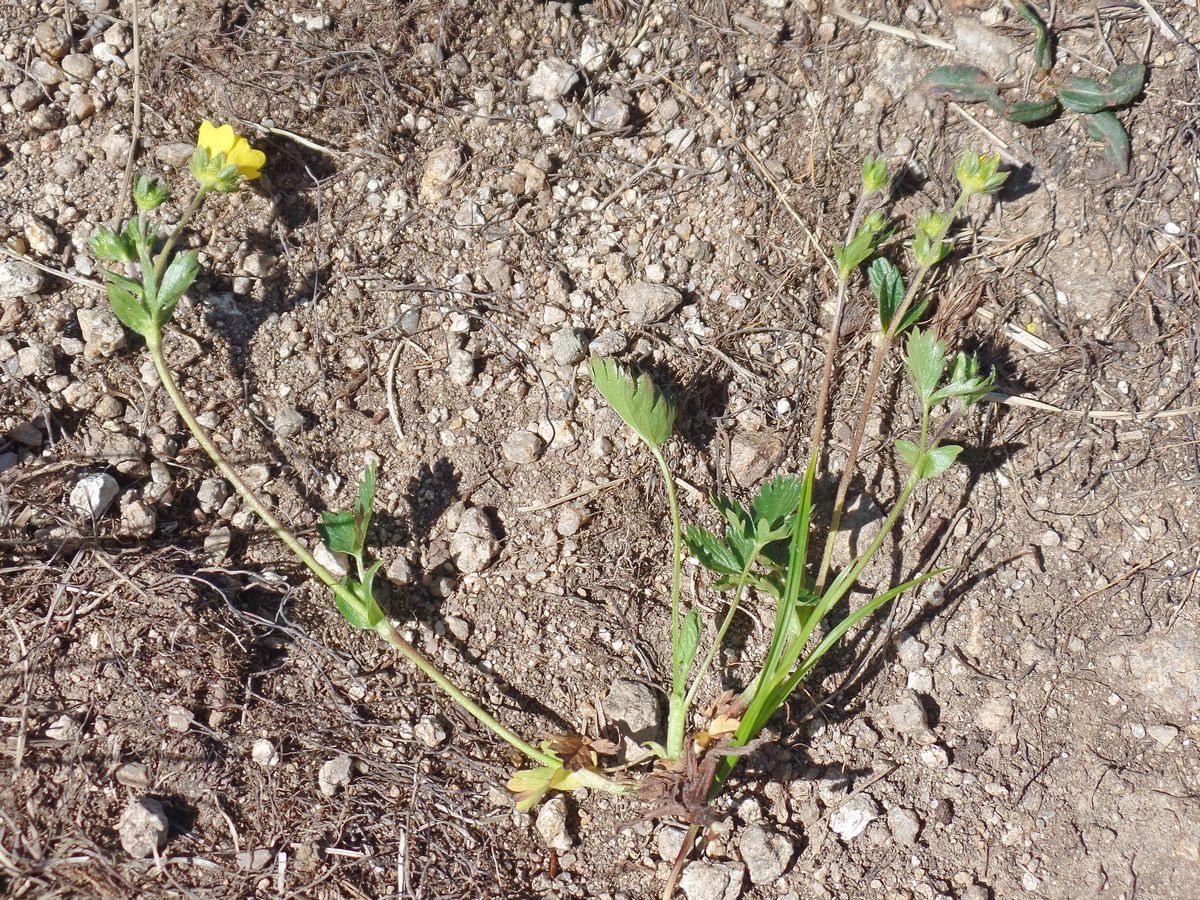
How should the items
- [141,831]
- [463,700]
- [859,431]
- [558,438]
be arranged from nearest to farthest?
1. [141,831]
2. [463,700]
3. [859,431]
4. [558,438]

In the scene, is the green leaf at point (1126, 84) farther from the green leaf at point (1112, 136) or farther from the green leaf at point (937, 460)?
the green leaf at point (937, 460)

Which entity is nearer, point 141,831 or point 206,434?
point 141,831

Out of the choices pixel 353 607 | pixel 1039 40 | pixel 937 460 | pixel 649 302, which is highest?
pixel 1039 40

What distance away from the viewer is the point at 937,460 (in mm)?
2104

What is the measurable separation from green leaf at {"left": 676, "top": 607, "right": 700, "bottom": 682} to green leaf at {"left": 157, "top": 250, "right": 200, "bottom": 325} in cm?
140

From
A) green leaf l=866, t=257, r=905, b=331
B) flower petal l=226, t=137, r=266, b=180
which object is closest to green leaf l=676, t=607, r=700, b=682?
green leaf l=866, t=257, r=905, b=331

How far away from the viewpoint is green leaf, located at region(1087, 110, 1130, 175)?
237 cm

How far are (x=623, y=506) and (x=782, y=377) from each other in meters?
0.56

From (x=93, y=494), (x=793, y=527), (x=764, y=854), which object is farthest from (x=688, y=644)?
(x=93, y=494)

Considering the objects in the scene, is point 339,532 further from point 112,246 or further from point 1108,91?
point 1108,91

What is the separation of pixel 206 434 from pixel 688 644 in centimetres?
128

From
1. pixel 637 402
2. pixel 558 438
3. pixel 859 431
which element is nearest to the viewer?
pixel 637 402

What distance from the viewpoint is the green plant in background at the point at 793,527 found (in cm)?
203

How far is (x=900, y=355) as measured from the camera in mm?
2414
